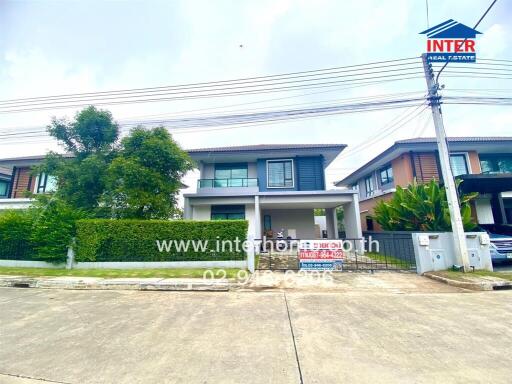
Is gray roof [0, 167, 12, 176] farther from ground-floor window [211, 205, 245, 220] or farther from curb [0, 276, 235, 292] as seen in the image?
ground-floor window [211, 205, 245, 220]

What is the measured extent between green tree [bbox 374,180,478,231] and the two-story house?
7.63 feet

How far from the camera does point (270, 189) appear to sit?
1495 cm

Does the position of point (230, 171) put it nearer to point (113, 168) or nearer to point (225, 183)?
point (225, 183)

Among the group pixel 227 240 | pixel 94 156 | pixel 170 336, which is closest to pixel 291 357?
pixel 170 336

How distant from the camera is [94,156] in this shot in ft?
35.6

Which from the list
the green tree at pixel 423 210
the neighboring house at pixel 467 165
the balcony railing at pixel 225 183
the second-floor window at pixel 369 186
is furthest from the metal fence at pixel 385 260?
the second-floor window at pixel 369 186

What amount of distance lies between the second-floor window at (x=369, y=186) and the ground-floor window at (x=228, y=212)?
12.4 meters

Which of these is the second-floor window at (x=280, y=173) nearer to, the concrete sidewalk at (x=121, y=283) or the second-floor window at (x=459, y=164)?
the concrete sidewalk at (x=121, y=283)

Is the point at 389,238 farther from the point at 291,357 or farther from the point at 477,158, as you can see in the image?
the point at 477,158

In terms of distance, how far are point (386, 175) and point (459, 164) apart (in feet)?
14.4

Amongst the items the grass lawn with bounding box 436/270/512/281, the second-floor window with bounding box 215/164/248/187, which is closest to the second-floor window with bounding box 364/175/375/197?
the second-floor window with bounding box 215/164/248/187

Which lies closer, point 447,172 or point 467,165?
point 447,172

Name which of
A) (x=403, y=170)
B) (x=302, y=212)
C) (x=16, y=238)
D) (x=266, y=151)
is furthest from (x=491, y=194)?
(x=16, y=238)

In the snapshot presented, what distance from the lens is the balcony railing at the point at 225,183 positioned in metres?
14.5
